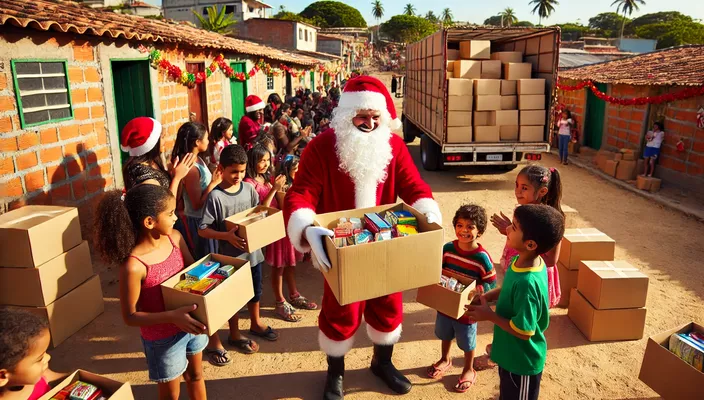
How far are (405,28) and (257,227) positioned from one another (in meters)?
75.9

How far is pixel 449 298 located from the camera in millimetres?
2789

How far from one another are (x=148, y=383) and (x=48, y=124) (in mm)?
3073

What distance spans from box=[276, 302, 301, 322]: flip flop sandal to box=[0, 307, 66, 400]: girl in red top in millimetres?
2354

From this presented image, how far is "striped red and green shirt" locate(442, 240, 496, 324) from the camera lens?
3.03 meters

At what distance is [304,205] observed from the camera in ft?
9.14

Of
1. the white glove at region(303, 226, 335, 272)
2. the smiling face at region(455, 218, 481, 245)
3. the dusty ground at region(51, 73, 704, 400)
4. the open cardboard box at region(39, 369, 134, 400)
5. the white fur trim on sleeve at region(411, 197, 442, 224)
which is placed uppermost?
the white fur trim on sleeve at region(411, 197, 442, 224)

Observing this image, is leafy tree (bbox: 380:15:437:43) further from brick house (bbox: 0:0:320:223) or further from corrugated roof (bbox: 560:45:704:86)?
brick house (bbox: 0:0:320:223)

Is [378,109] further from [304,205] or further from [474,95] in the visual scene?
[474,95]

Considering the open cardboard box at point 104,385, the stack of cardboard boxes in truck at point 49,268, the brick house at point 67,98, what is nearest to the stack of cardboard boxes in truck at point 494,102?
the brick house at point 67,98

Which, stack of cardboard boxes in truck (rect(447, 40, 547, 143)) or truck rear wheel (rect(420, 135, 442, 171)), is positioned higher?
stack of cardboard boxes in truck (rect(447, 40, 547, 143))

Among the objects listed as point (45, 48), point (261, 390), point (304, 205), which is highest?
point (45, 48)

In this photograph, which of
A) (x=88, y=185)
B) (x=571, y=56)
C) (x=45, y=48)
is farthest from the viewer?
(x=571, y=56)

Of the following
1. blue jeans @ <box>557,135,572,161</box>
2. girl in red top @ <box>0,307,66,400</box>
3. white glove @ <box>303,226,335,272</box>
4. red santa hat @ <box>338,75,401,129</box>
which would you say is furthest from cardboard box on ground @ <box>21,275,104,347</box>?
blue jeans @ <box>557,135,572,161</box>

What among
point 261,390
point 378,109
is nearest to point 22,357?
point 261,390
